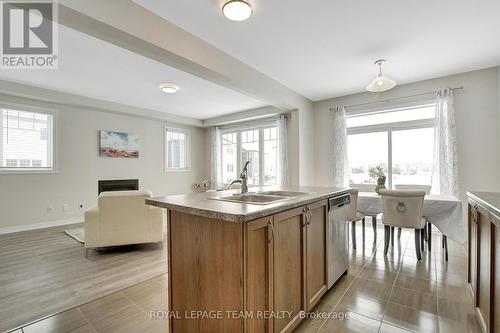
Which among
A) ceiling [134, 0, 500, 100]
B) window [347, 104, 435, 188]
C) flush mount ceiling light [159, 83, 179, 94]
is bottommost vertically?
window [347, 104, 435, 188]

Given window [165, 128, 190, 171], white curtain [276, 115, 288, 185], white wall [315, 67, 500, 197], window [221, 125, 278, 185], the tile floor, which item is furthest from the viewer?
window [165, 128, 190, 171]

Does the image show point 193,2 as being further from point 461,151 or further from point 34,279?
point 461,151

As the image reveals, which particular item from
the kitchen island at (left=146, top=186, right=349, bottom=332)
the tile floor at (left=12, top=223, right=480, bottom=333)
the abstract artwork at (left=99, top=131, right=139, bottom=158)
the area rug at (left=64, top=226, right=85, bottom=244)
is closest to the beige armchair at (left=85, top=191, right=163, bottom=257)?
the area rug at (left=64, top=226, right=85, bottom=244)

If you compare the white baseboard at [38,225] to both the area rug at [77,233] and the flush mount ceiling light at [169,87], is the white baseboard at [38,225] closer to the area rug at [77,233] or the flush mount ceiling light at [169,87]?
the area rug at [77,233]

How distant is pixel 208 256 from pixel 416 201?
2.63 m

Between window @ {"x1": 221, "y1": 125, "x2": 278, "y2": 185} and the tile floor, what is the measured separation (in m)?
3.83

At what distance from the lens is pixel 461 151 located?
12.6 feet

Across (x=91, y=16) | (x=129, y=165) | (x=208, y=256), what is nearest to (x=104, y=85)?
(x=129, y=165)

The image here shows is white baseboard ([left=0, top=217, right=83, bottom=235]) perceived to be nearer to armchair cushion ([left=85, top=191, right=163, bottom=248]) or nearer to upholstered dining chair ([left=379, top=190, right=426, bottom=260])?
armchair cushion ([left=85, top=191, right=163, bottom=248])

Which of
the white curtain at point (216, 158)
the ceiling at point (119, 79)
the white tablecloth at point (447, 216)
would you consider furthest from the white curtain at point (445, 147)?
the white curtain at point (216, 158)

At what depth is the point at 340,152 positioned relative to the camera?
4.99 meters

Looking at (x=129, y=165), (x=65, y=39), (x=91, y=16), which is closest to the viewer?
(x=91, y=16)

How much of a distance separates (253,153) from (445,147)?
13.9ft

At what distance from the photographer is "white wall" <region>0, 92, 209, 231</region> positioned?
14.0ft
